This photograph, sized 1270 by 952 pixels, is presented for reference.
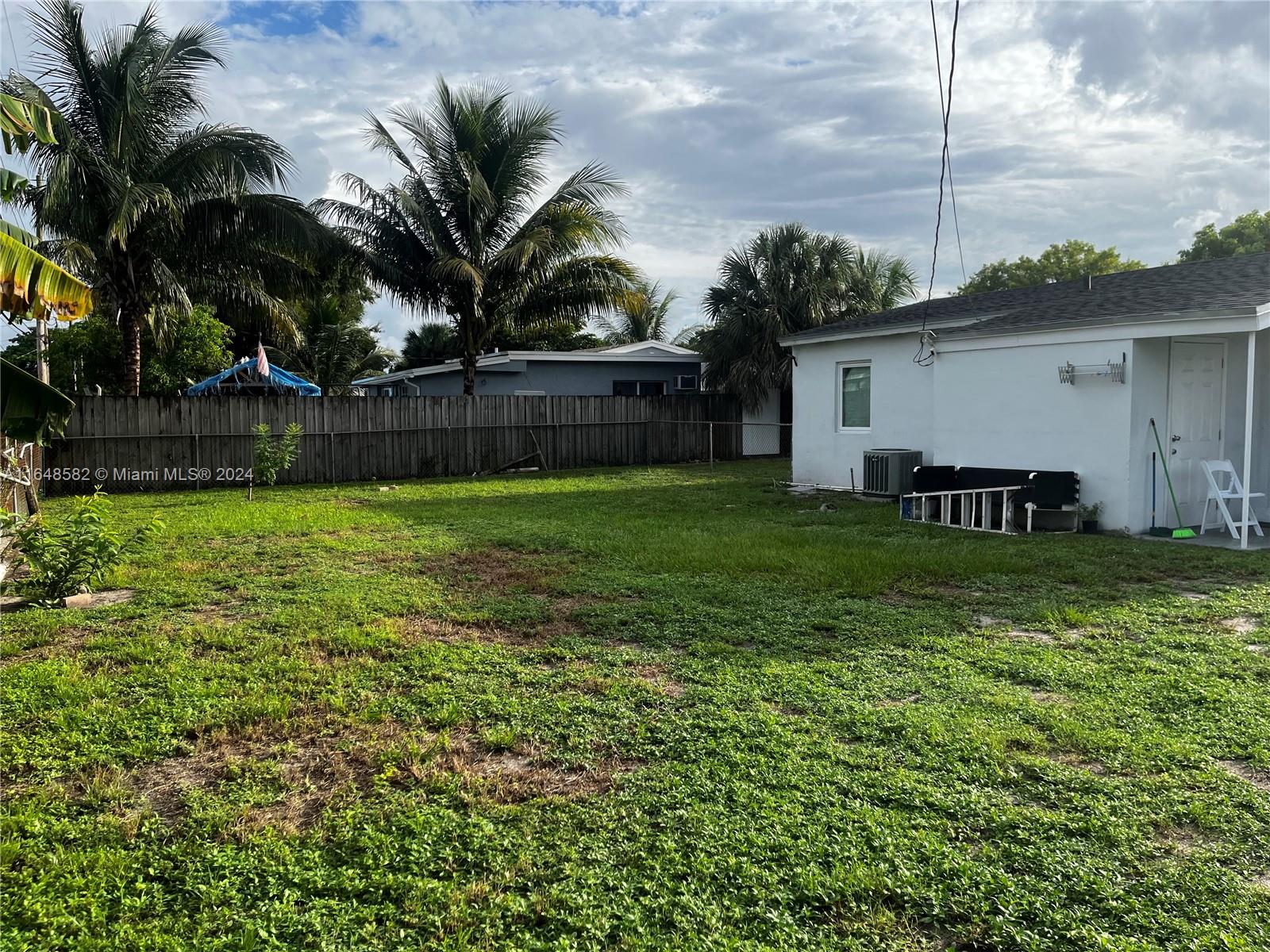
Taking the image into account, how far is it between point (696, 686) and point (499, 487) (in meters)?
11.3

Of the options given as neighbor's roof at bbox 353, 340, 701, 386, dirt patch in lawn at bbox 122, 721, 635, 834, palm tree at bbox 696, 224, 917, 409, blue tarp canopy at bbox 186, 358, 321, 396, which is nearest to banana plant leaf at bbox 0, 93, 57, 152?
dirt patch in lawn at bbox 122, 721, 635, 834

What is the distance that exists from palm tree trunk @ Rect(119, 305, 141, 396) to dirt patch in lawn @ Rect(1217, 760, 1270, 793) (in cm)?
1660

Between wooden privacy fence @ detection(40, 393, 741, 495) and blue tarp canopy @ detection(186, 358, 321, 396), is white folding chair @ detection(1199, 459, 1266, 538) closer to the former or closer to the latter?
wooden privacy fence @ detection(40, 393, 741, 495)

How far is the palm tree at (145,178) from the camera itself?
44.3 feet

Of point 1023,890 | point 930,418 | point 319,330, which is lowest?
point 1023,890

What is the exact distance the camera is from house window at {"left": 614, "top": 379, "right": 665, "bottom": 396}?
79.0 ft

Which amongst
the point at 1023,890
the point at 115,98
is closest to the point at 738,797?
the point at 1023,890

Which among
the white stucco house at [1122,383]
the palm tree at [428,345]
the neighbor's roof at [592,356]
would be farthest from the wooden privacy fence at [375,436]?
the palm tree at [428,345]

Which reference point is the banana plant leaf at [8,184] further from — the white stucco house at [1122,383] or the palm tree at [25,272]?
the white stucco house at [1122,383]

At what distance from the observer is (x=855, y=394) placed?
14477 millimetres

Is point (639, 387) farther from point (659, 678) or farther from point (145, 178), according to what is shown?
point (659, 678)

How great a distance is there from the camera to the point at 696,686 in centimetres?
446

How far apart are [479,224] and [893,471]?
11.1 m

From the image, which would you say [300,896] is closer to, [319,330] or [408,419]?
[408,419]
